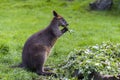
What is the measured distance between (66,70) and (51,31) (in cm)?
120

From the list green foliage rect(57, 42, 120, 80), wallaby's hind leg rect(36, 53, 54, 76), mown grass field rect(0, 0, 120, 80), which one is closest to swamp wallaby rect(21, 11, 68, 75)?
wallaby's hind leg rect(36, 53, 54, 76)

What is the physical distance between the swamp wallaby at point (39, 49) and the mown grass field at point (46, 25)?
22cm

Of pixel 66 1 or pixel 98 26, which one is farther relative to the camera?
pixel 66 1

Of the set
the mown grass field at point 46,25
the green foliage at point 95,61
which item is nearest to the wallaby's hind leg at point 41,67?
the mown grass field at point 46,25

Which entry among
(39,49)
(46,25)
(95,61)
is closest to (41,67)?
(39,49)

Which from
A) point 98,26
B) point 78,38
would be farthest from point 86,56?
point 98,26

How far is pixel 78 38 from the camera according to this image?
1403 centimetres

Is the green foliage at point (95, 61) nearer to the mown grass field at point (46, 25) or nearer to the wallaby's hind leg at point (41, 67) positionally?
the wallaby's hind leg at point (41, 67)

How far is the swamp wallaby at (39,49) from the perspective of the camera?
8992mm

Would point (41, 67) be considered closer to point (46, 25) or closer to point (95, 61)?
point (95, 61)

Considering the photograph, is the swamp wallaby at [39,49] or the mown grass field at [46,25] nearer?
the swamp wallaby at [39,49]

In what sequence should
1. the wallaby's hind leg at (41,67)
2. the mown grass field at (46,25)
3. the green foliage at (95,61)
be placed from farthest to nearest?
the mown grass field at (46,25)
the wallaby's hind leg at (41,67)
the green foliage at (95,61)

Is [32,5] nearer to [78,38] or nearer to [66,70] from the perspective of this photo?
[78,38]

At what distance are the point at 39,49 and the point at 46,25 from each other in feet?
25.0
